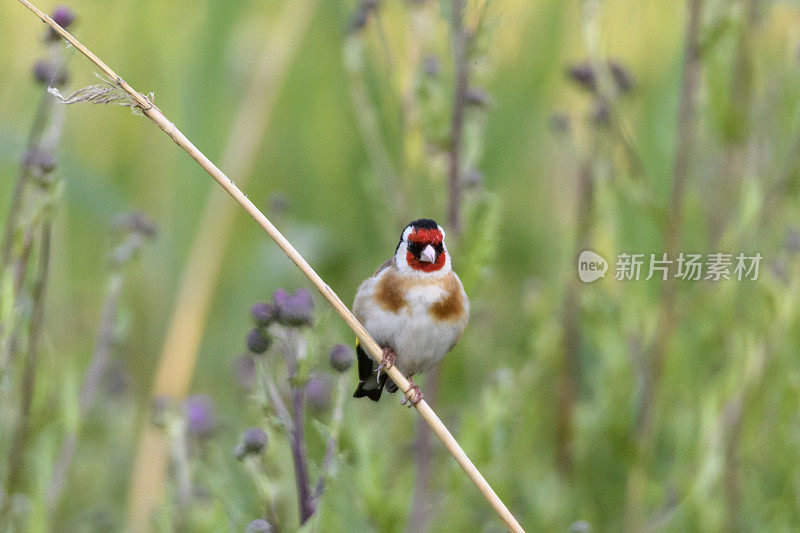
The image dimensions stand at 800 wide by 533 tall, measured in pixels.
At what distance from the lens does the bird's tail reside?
160cm

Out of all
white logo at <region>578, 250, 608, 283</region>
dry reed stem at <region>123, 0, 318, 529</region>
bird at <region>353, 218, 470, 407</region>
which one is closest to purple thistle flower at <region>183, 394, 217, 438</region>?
dry reed stem at <region>123, 0, 318, 529</region>

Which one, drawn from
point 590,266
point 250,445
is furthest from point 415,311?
point 590,266

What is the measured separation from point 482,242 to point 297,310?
0.53 metres

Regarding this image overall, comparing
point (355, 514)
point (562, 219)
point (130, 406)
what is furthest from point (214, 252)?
point (562, 219)

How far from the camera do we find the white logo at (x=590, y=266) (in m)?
2.28

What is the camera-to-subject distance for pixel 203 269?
2.52 meters

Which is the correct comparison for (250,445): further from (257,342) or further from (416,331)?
(416,331)

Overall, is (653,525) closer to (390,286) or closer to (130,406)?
(390,286)

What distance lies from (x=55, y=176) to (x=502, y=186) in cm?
155

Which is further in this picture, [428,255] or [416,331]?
[416,331]

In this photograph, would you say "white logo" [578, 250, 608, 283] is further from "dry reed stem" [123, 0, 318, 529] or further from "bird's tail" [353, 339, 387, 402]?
"dry reed stem" [123, 0, 318, 529]

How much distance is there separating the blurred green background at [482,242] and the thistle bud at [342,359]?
48mm

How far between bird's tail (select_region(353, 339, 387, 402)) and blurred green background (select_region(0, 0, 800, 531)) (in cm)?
11

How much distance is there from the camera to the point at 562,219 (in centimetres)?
322
